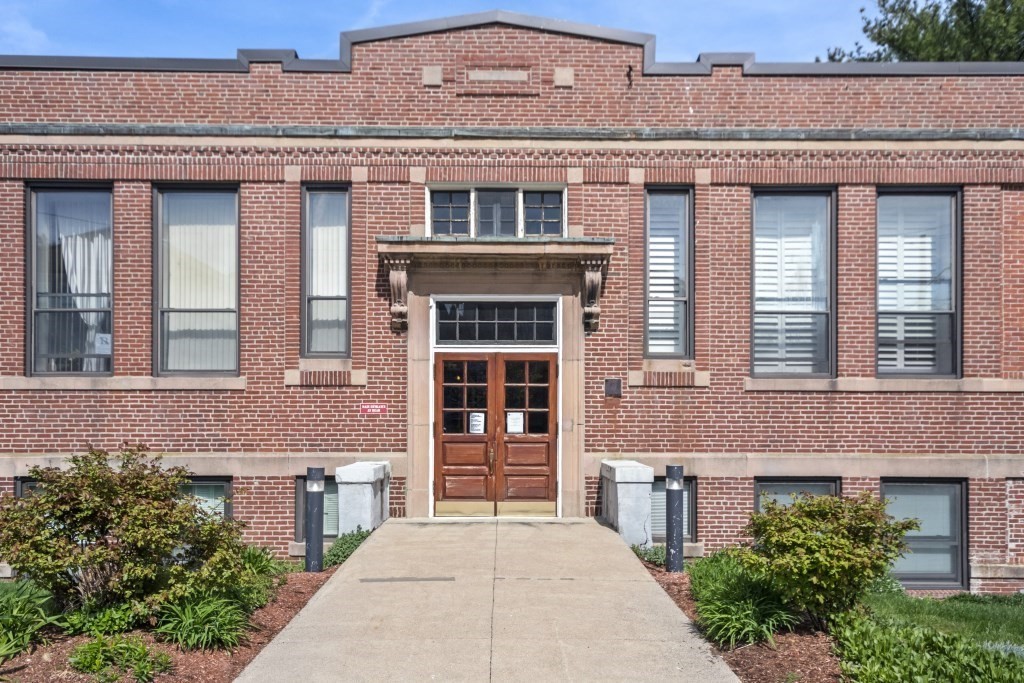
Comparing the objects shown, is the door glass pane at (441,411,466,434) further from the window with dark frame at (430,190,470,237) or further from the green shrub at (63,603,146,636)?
the green shrub at (63,603,146,636)

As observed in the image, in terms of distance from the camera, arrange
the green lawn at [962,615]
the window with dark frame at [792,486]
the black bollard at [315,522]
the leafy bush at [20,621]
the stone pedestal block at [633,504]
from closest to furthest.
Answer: the leafy bush at [20,621] → the green lawn at [962,615] → the black bollard at [315,522] → the stone pedestal block at [633,504] → the window with dark frame at [792,486]

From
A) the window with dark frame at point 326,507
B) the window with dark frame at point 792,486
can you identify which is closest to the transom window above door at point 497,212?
the window with dark frame at point 326,507

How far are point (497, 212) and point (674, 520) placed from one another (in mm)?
5268

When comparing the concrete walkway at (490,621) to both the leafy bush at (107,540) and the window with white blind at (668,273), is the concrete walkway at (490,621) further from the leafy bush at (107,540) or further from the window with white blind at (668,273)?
the window with white blind at (668,273)

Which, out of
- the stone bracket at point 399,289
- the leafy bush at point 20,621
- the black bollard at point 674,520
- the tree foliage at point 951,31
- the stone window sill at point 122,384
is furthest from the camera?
the tree foliage at point 951,31

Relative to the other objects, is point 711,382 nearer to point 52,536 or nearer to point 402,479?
point 402,479

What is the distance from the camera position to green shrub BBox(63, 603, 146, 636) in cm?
659

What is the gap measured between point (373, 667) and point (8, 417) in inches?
327

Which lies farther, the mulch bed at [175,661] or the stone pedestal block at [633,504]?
the stone pedestal block at [633,504]

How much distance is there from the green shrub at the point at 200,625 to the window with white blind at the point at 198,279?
5391 mm

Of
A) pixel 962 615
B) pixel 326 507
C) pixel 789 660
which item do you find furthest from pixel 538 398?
pixel 962 615

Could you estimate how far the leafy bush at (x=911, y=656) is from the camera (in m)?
5.71

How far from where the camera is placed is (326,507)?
452 inches

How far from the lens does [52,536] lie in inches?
266
